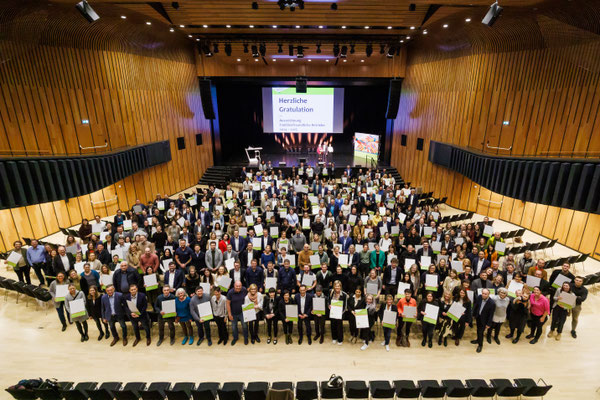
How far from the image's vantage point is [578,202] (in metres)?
9.91

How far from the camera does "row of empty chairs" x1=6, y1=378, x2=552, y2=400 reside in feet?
17.6

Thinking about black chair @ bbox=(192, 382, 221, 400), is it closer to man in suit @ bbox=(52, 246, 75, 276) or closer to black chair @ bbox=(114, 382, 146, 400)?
black chair @ bbox=(114, 382, 146, 400)

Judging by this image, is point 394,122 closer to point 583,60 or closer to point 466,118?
point 466,118

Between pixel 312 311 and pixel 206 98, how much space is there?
49.3ft

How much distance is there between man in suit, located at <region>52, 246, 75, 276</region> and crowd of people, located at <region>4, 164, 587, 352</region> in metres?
0.02

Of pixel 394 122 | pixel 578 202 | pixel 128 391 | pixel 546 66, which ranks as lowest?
pixel 128 391

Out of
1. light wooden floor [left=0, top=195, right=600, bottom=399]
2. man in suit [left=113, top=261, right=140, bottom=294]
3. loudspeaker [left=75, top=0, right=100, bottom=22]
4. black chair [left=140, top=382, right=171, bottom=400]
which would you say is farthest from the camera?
loudspeaker [left=75, top=0, right=100, bottom=22]

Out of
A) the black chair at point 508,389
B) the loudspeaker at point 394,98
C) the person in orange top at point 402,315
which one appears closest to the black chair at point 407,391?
the black chair at point 508,389

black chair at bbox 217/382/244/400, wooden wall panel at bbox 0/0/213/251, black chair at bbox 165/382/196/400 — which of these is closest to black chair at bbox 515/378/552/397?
black chair at bbox 217/382/244/400

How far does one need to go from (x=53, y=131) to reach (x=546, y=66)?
1766cm

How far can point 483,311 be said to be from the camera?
6.68 metres

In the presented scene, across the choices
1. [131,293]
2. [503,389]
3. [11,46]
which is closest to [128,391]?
[131,293]

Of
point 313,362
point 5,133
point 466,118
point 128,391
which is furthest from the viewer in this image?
point 466,118

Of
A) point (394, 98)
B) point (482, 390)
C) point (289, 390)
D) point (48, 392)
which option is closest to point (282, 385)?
point (289, 390)
